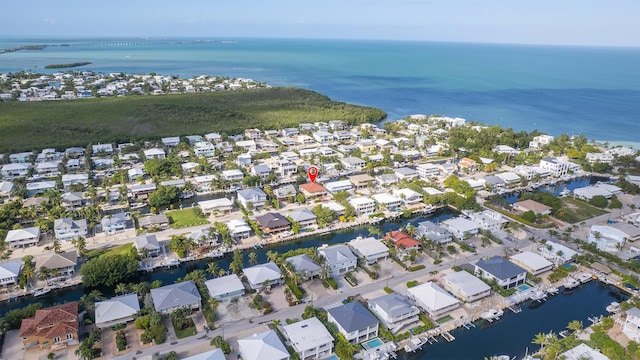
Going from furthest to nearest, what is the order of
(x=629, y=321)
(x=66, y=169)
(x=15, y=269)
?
(x=66, y=169) → (x=15, y=269) → (x=629, y=321)

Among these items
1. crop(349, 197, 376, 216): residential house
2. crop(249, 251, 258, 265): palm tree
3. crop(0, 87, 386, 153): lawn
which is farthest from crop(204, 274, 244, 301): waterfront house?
crop(0, 87, 386, 153): lawn

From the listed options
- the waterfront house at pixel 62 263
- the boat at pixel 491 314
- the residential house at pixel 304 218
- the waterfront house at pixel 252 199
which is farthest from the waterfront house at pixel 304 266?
the waterfront house at pixel 62 263

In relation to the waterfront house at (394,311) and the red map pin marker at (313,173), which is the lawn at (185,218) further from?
the waterfront house at (394,311)

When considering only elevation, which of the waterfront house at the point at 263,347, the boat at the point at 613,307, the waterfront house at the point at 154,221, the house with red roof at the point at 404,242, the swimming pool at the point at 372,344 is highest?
the house with red roof at the point at 404,242

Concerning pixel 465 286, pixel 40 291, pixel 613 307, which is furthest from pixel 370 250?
pixel 40 291

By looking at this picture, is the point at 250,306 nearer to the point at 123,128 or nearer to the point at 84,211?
the point at 84,211

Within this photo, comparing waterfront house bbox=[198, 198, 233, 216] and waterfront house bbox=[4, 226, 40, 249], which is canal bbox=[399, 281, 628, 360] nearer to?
waterfront house bbox=[198, 198, 233, 216]

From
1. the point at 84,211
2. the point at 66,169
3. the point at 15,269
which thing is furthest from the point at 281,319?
the point at 66,169
